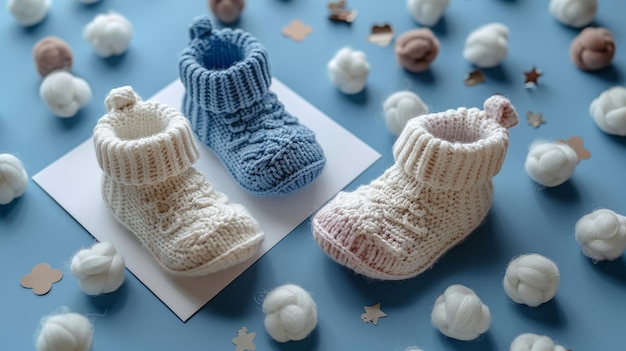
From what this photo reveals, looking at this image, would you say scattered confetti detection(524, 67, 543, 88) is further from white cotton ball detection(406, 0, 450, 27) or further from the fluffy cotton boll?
the fluffy cotton boll

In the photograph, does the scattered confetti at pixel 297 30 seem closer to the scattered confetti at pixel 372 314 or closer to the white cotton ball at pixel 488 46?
the white cotton ball at pixel 488 46

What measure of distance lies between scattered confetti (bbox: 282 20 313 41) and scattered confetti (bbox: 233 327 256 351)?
671 mm

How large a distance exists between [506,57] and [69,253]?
92cm

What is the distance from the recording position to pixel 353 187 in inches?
59.6

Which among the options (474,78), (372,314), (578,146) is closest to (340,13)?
(474,78)

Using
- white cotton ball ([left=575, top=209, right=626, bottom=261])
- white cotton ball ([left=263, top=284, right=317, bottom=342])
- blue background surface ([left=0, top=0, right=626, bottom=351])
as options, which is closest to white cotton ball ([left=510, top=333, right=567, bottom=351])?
blue background surface ([left=0, top=0, right=626, bottom=351])

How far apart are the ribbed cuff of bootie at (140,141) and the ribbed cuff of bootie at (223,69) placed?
86 mm

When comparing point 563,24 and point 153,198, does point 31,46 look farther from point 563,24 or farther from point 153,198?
point 563,24

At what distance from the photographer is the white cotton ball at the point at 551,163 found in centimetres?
146

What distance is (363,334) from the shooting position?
4.36 ft

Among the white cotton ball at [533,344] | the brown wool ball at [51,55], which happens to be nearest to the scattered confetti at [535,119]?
the white cotton ball at [533,344]

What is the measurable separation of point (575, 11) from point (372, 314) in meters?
0.80

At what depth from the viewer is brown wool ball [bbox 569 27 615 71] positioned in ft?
5.36

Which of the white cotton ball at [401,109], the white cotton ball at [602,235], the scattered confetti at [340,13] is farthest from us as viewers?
the scattered confetti at [340,13]
